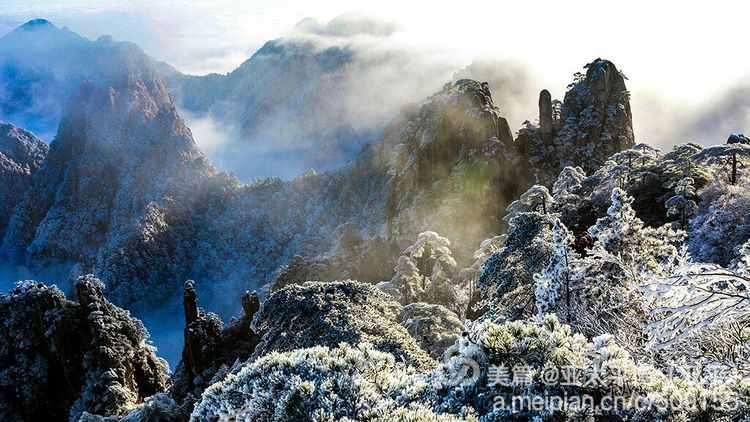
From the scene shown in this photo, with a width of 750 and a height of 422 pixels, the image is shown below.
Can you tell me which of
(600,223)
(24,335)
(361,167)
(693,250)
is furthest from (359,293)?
(361,167)

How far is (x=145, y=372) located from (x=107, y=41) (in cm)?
15634

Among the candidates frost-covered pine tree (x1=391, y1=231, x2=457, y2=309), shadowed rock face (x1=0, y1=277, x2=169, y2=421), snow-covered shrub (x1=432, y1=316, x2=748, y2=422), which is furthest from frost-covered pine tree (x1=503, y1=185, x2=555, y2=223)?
snow-covered shrub (x1=432, y1=316, x2=748, y2=422)

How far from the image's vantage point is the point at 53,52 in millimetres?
186250

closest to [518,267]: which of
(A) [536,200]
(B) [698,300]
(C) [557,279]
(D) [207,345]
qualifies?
(C) [557,279]

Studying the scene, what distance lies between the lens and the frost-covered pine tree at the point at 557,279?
15.9 m

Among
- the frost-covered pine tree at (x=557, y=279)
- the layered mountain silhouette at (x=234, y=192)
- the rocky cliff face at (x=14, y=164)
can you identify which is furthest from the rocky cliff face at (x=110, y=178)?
the frost-covered pine tree at (x=557, y=279)

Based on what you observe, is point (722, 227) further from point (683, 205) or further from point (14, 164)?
point (14, 164)

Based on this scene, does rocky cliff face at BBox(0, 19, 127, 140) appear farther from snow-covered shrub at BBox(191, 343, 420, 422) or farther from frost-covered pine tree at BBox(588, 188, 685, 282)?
snow-covered shrub at BBox(191, 343, 420, 422)

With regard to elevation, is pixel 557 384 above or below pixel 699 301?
below

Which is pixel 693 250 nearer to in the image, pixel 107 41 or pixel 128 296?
pixel 128 296

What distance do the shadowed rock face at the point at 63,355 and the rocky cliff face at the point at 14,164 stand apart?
126492 millimetres

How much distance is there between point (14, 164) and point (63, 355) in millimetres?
135394

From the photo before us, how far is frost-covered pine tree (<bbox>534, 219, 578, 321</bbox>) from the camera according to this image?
52.2ft

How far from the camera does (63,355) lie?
36.4 metres
